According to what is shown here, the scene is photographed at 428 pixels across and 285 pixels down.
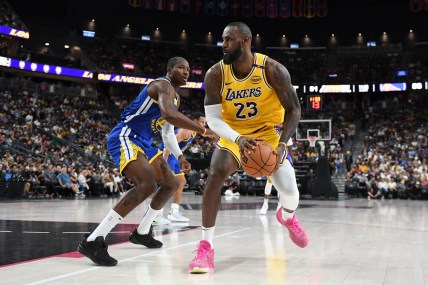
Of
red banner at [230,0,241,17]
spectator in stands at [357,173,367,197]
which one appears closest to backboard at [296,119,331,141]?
spectator in stands at [357,173,367,197]

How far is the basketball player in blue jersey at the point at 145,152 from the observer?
4.49 m

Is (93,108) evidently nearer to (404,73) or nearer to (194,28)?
(194,28)

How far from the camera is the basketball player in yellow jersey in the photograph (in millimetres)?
4285

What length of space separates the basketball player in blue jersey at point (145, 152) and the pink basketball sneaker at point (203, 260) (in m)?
0.75

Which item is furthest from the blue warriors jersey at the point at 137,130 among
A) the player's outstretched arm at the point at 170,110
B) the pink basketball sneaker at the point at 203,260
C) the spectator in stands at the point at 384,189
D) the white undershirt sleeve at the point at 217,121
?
the spectator in stands at the point at 384,189

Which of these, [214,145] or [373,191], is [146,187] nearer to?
[214,145]

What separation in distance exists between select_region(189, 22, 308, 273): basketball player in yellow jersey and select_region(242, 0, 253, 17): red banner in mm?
37868

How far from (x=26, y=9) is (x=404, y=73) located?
1094 inches

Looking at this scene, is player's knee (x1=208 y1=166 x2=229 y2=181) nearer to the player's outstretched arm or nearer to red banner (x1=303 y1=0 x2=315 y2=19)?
the player's outstretched arm

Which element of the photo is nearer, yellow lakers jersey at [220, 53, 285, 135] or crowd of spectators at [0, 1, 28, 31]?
yellow lakers jersey at [220, 53, 285, 135]

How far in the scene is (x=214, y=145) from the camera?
70.6 ft

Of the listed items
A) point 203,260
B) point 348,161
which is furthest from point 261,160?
point 348,161

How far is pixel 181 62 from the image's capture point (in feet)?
17.5

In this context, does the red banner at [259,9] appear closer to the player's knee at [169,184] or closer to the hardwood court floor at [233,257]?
the hardwood court floor at [233,257]
